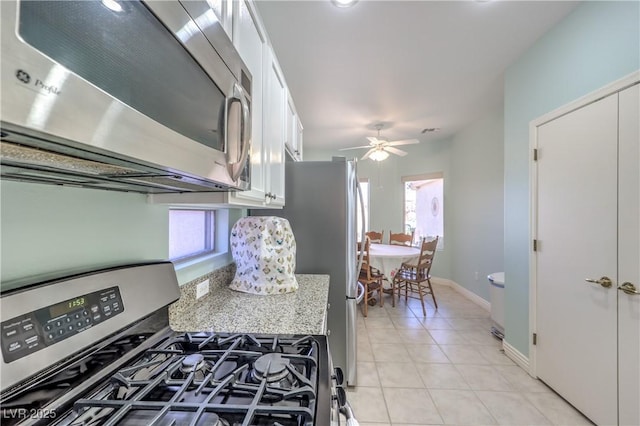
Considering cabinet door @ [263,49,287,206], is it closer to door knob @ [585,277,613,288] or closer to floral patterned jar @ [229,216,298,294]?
floral patterned jar @ [229,216,298,294]

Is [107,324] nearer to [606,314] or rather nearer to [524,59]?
[606,314]

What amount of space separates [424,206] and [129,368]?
5140 millimetres

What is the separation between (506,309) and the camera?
238cm

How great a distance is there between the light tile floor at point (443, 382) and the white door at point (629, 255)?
43 cm

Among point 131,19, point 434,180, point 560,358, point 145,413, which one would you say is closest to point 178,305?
point 145,413

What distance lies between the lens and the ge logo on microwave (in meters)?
0.24

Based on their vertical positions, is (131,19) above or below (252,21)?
below

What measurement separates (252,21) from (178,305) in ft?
4.28

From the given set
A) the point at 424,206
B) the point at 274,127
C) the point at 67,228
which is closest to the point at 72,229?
the point at 67,228

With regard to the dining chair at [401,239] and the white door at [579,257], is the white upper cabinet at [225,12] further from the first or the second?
the dining chair at [401,239]

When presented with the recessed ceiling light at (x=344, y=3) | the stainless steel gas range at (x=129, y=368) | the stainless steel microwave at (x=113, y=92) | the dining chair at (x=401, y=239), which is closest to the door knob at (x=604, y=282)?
the stainless steel gas range at (x=129, y=368)

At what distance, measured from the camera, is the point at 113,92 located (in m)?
0.36

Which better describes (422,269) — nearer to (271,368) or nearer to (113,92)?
(271,368)

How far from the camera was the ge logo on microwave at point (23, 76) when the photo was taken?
237 millimetres
